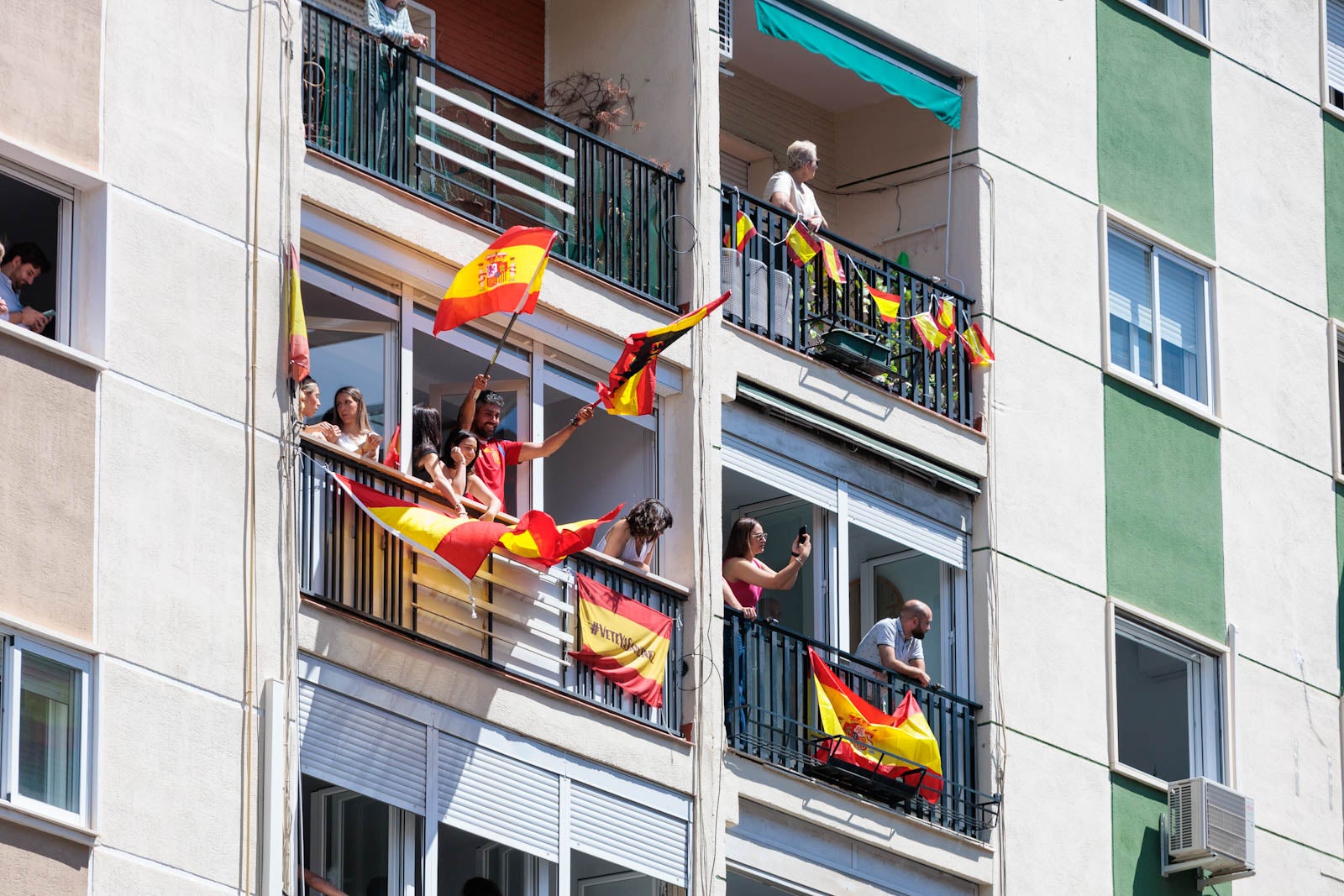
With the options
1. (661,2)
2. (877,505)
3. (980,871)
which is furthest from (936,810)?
(661,2)

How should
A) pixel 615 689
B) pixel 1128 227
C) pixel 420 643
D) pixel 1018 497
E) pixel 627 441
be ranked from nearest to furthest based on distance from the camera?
pixel 420 643, pixel 615 689, pixel 627 441, pixel 1018 497, pixel 1128 227

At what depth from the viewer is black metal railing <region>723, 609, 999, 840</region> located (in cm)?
2423

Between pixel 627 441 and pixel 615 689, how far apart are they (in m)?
2.33

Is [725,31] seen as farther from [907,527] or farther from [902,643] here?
[902,643]

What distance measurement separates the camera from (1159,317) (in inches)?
1148

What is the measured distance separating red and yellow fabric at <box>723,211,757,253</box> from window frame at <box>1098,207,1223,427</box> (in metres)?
4.24

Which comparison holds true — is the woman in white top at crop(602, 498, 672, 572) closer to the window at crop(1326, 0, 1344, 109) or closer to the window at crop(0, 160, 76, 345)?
the window at crop(0, 160, 76, 345)

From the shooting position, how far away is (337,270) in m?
22.3

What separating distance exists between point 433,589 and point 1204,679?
29.9 feet

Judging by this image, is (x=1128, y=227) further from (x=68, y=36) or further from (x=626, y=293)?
(x=68, y=36)

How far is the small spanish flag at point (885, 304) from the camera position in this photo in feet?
86.5

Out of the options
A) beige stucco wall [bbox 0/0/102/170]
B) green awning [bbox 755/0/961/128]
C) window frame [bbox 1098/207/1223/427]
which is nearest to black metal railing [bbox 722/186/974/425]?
green awning [bbox 755/0/961/128]

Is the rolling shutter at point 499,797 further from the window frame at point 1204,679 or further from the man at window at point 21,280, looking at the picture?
the window frame at point 1204,679

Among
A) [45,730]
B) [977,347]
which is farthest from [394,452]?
[977,347]
